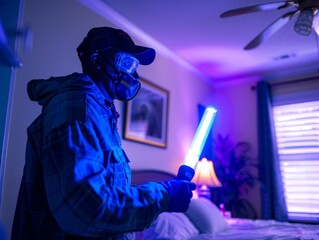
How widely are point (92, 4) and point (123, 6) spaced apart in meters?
0.27

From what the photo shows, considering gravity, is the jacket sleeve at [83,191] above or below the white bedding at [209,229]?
above

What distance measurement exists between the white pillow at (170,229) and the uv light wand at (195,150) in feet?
3.74

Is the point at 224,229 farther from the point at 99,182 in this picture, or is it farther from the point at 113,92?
the point at 99,182

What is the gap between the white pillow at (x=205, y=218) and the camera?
2.38 m

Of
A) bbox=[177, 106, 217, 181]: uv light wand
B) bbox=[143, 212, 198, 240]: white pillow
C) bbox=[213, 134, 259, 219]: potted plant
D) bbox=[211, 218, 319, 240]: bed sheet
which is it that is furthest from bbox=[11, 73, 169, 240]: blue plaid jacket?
bbox=[213, 134, 259, 219]: potted plant

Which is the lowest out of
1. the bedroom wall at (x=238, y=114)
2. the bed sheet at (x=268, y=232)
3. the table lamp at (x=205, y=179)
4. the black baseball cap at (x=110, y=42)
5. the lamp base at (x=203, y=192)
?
the bed sheet at (x=268, y=232)

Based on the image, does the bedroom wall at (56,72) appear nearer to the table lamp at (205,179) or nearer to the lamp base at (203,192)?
the table lamp at (205,179)

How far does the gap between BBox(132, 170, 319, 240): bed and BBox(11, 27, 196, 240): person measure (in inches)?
46.5

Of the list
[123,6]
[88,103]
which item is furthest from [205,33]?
[88,103]

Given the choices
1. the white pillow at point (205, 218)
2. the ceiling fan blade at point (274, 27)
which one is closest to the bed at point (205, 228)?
the white pillow at point (205, 218)

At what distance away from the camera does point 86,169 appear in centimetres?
65

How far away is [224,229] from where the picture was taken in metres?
2.51

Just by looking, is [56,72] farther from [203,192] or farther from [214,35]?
[203,192]

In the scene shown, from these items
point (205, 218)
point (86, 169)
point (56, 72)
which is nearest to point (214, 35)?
point (56, 72)
